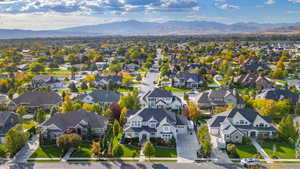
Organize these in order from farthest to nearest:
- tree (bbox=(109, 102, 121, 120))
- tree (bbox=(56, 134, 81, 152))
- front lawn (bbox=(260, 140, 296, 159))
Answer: tree (bbox=(109, 102, 121, 120))
tree (bbox=(56, 134, 81, 152))
front lawn (bbox=(260, 140, 296, 159))

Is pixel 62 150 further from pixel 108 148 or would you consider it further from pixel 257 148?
pixel 257 148

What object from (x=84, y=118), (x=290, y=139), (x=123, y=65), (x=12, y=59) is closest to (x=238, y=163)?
(x=290, y=139)

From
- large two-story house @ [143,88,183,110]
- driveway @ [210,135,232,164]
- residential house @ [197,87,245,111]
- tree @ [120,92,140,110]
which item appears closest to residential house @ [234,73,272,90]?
residential house @ [197,87,245,111]

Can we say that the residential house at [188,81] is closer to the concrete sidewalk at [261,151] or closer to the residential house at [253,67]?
the residential house at [253,67]

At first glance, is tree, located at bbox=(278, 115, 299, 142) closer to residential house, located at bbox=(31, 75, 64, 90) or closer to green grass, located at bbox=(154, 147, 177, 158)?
green grass, located at bbox=(154, 147, 177, 158)

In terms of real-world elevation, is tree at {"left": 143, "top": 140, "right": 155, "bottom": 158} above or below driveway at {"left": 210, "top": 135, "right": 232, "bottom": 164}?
above

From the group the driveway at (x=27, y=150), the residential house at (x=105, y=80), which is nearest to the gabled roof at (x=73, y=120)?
the driveway at (x=27, y=150)

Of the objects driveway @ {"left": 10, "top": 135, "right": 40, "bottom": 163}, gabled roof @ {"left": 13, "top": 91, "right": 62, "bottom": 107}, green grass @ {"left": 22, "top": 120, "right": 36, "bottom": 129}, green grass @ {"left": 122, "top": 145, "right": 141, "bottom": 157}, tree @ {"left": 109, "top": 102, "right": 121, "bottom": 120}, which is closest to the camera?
driveway @ {"left": 10, "top": 135, "right": 40, "bottom": 163}
